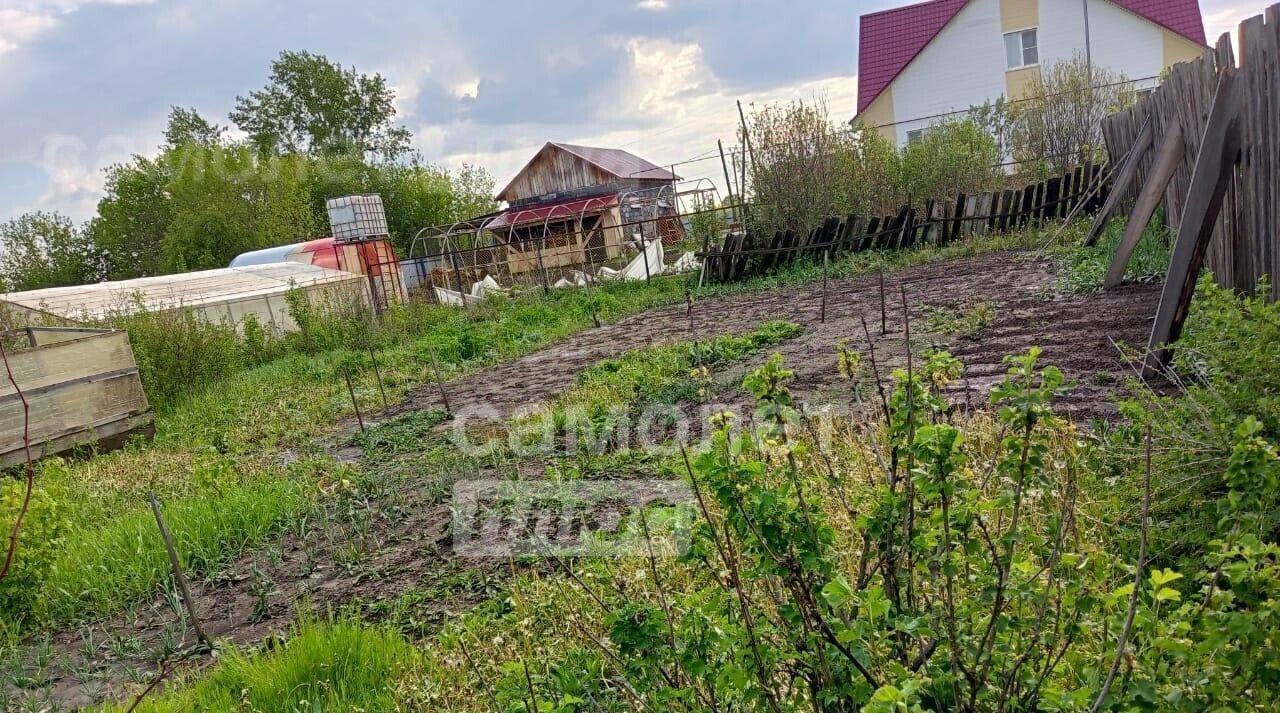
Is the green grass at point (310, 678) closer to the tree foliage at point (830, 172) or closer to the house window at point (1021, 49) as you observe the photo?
the tree foliage at point (830, 172)

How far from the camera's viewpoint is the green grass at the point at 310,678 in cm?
253

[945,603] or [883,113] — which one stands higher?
[883,113]

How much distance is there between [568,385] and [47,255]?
4317cm

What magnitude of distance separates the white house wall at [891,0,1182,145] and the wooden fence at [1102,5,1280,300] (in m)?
18.0

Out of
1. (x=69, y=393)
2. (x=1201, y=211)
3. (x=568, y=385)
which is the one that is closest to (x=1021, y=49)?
(x=568, y=385)

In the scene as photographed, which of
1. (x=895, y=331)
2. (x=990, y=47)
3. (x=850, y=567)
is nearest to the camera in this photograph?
(x=850, y=567)

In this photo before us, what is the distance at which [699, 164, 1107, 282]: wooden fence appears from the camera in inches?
457

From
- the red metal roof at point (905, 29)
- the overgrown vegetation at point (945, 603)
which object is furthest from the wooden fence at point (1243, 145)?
the red metal roof at point (905, 29)

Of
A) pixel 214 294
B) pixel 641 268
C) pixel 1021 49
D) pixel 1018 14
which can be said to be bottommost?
pixel 641 268

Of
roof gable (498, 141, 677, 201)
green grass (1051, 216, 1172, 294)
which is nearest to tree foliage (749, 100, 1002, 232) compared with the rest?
green grass (1051, 216, 1172, 294)

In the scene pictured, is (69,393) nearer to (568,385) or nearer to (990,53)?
(568,385)

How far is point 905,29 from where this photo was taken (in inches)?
965

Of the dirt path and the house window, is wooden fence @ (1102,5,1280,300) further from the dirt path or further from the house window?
the house window

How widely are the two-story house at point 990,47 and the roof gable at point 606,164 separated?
11.9 meters
